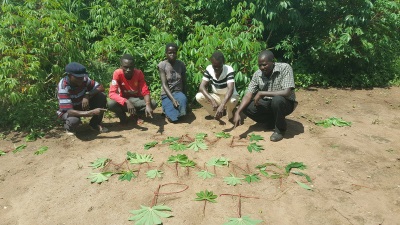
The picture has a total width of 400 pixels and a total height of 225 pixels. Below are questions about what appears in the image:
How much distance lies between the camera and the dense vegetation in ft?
15.5

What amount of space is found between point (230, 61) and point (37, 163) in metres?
3.46

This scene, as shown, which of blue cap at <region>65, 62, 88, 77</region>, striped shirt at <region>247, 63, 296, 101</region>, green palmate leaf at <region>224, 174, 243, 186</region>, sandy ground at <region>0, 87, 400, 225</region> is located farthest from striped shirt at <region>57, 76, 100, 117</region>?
green palmate leaf at <region>224, 174, 243, 186</region>

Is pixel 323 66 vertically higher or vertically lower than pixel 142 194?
higher

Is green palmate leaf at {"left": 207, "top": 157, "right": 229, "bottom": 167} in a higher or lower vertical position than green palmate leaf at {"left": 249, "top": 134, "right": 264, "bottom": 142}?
lower

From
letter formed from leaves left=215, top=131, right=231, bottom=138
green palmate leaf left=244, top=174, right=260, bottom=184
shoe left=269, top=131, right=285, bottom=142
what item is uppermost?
shoe left=269, top=131, right=285, bottom=142

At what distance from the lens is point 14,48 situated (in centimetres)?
457

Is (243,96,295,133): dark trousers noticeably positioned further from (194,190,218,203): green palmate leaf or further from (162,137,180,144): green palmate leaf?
(194,190,218,203): green palmate leaf

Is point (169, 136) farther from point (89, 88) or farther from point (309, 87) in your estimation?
point (309, 87)

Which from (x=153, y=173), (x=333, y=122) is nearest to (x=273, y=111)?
(x=333, y=122)

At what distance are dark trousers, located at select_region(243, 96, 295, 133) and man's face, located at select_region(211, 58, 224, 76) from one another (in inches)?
28.0

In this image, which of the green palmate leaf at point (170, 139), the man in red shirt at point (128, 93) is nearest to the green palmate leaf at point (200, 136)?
the green palmate leaf at point (170, 139)

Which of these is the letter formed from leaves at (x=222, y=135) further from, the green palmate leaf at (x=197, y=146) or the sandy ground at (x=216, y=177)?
the green palmate leaf at (x=197, y=146)

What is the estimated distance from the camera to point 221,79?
5031 mm

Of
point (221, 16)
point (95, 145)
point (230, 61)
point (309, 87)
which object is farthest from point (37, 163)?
point (309, 87)
